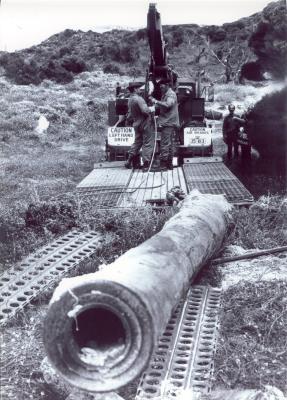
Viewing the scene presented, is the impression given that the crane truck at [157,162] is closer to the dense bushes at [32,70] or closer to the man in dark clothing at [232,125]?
the man in dark clothing at [232,125]

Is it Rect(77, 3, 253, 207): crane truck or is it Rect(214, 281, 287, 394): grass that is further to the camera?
Rect(77, 3, 253, 207): crane truck

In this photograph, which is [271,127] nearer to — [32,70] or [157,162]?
[157,162]

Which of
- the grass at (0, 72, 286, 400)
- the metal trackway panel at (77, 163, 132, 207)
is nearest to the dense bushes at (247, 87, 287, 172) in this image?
the metal trackway panel at (77, 163, 132, 207)

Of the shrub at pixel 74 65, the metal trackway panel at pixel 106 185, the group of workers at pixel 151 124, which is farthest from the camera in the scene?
the shrub at pixel 74 65

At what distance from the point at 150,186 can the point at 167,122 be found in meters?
1.91

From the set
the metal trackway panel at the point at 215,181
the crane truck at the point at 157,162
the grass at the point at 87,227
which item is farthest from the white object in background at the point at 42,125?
the metal trackway panel at the point at 215,181

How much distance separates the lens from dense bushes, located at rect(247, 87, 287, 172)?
13.8 meters

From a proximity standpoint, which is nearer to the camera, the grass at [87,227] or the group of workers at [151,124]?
the grass at [87,227]

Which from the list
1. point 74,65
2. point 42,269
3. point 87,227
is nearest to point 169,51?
point 74,65

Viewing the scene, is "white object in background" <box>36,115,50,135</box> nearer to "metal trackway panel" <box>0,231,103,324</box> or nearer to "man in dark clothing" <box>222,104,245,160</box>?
"man in dark clothing" <box>222,104,245,160</box>

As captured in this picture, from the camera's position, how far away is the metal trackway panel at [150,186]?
7.52 m

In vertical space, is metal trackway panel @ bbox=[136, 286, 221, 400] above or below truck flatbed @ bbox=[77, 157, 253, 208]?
below

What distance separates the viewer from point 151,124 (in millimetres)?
10266

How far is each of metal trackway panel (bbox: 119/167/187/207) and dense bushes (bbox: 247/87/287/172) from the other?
327cm
